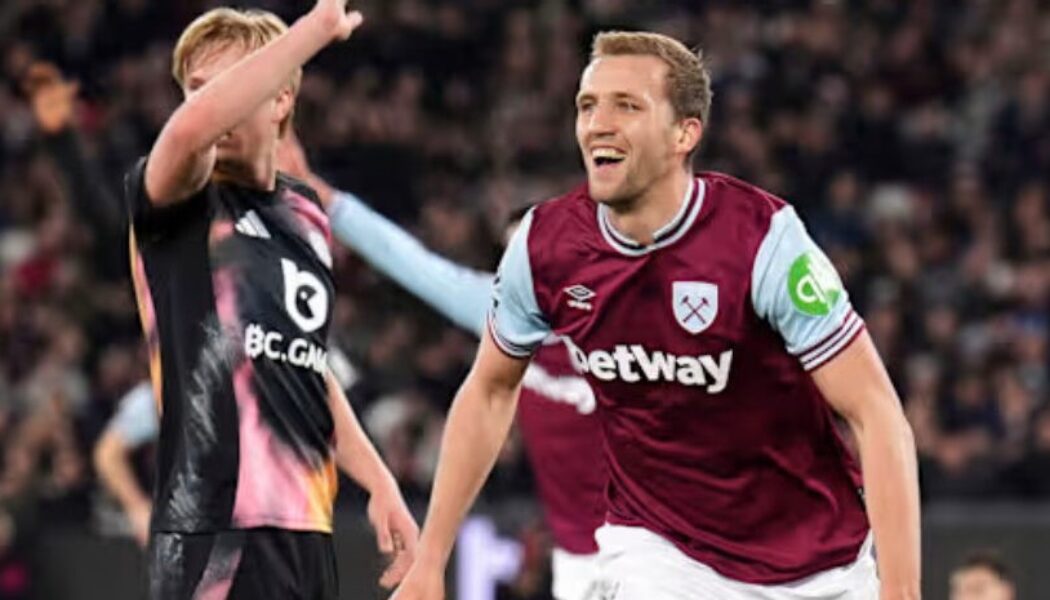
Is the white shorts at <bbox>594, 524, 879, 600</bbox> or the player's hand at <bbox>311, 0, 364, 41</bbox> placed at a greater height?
the player's hand at <bbox>311, 0, 364, 41</bbox>

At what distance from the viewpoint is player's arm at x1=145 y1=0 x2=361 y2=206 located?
15.8 ft

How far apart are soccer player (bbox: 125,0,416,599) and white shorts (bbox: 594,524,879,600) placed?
→ 92 centimetres

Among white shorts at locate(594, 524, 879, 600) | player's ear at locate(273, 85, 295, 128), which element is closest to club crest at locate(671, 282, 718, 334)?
white shorts at locate(594, 524, 879, 600)

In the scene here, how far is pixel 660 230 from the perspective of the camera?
18.6ft

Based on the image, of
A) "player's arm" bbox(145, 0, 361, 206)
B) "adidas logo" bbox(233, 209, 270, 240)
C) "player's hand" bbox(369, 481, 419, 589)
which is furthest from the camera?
"player's hand" bbox(369, 481, 419, 589)

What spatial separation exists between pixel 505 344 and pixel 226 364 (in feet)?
3.24

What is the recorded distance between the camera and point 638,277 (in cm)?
567

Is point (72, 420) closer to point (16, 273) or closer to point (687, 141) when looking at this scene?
point (16, 273)

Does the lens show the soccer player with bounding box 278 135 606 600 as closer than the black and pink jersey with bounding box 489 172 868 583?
No

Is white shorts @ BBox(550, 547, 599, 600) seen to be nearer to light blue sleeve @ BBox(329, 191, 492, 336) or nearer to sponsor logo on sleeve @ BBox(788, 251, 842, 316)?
light blue sleeve @ BBox(329, 191, 492, 336)

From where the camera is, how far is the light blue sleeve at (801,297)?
539cm

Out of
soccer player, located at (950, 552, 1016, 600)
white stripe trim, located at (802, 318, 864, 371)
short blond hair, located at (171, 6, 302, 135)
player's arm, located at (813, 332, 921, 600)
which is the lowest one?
soccer player, located at (950, 552, 1016, 600)

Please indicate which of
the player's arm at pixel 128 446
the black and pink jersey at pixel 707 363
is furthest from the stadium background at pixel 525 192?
the black and pink jersey at pixel 707 363

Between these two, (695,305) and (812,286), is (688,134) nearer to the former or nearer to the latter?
(695,305)
